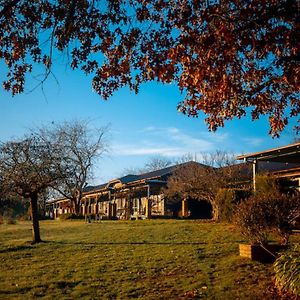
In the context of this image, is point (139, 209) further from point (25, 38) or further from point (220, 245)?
point (25, 38)

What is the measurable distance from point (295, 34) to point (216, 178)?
68.8 ft

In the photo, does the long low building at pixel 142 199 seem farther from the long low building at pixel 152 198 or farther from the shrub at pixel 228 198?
the shrub at pixel 228 198

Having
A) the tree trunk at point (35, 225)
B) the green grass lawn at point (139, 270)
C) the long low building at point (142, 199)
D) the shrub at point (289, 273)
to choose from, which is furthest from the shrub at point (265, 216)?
the long low building at point (142, 199)

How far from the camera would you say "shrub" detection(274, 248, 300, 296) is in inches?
308

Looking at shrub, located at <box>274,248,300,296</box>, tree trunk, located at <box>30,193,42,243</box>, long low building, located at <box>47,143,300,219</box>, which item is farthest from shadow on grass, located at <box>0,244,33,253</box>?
long low building, located at <box>47,143,300,219</box>

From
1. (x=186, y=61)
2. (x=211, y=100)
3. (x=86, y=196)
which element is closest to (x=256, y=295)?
(x=211, y=100)

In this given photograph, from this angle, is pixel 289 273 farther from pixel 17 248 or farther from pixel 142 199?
pixel 142 199

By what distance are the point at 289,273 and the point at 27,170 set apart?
524 inches

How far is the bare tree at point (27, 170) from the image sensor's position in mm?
18639

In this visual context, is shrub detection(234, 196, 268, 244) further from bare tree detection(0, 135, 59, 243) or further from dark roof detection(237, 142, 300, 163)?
bare tree detection(0, 135, 59, 243)

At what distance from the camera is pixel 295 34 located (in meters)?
6.87

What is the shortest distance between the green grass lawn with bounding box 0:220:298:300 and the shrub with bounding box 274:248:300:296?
0.39 m

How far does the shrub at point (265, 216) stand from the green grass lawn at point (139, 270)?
0.81 meters

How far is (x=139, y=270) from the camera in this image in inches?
436
